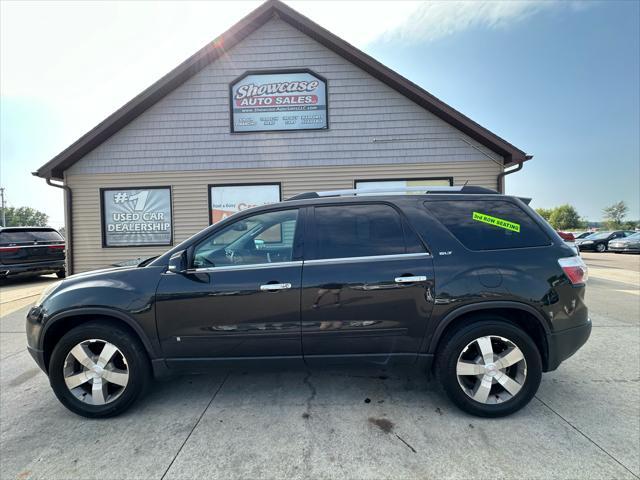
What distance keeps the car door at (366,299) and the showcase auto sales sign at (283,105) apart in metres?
6.21

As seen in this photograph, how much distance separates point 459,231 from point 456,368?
1.09m

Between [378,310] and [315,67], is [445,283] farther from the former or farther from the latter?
[315,67]

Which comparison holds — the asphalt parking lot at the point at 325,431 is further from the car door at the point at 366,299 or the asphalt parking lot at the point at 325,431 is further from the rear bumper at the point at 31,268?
the rear bumper at the point at 31,268

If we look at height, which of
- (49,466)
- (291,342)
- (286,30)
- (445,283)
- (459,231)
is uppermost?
(286,30)

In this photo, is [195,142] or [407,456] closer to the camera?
[407,456]

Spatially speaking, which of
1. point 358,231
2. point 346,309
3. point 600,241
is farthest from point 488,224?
point 600,241

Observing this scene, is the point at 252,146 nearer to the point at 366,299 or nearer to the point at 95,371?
the point at 95,371

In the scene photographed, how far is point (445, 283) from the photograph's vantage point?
8.23 feet

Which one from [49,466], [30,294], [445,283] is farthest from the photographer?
[30,294]

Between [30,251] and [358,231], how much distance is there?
35.7 feet

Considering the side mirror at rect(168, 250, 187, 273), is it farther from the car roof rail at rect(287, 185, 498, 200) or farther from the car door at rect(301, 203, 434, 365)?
the car roof rail at rect(287, 185, 498, 200)

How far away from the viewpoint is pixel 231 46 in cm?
813

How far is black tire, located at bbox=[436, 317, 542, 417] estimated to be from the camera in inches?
99.2

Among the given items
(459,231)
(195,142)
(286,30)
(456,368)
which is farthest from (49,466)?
(286,30)
